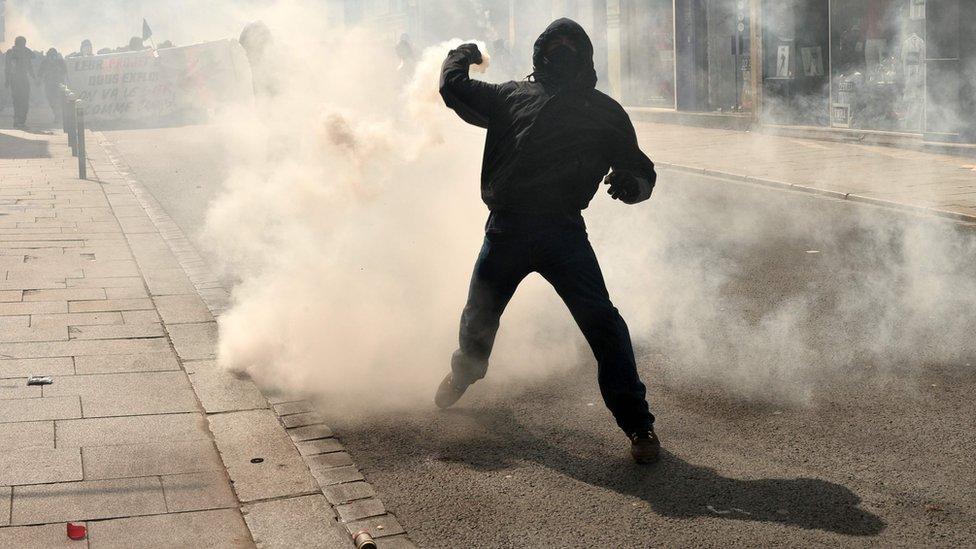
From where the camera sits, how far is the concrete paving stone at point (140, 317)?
259 inches

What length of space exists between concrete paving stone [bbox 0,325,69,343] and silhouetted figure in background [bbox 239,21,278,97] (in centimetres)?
422

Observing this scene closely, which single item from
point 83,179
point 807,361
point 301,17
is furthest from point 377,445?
point 83,179

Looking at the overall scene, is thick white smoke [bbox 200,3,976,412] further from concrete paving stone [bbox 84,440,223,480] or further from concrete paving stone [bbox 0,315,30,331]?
concrete paving stone [bbox 0,315,30,331]

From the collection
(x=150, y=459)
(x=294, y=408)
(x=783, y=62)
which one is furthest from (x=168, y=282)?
(x=783, y=62)

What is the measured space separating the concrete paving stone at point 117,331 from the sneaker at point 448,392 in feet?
6.93

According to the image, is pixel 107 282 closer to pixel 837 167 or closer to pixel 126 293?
pixel 126 293

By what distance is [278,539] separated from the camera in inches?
142

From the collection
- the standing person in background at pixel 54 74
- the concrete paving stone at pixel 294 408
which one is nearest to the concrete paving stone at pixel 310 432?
the concrete paving stone at pixel 294 408

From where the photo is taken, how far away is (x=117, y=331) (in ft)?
20.8

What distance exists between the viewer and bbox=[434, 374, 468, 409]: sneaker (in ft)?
15.6

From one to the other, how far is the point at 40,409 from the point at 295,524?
1704 mm

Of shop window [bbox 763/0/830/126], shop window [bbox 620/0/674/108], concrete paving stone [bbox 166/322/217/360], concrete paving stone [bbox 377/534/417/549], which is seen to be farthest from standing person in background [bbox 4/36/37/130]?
concrete paving stone [bbox 377/534/417/549]

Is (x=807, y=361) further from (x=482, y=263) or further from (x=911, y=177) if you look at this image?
(x=911, y=177)

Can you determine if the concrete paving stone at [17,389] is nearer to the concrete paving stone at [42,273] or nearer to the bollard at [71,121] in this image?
the concrete paving stone at [42,273]
